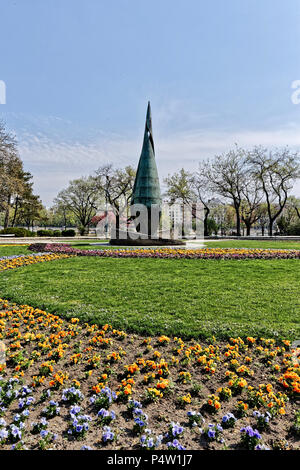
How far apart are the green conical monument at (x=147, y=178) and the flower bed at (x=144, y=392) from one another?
45.8 feet

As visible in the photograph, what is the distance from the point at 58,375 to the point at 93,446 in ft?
3.09

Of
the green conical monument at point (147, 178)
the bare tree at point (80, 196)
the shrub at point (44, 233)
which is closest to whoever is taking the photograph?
the green conical monument at point (147, 178)

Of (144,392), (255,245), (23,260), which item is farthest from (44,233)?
(144,392)

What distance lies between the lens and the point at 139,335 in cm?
378

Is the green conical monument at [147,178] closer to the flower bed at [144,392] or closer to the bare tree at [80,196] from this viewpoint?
the flower bed at [144,392]

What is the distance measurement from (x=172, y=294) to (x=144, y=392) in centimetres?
287

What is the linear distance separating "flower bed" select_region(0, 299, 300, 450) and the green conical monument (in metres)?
14.0

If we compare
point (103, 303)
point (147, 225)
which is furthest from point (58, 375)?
point (147, 225)

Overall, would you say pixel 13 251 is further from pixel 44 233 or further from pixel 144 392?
pixel 44 233

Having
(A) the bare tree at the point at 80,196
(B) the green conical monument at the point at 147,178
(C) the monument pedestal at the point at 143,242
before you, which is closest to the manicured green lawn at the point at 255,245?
(C) the monument pedestal at the point at 143,242

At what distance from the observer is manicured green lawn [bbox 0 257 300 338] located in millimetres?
3973

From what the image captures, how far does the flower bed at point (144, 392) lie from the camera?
2.04m

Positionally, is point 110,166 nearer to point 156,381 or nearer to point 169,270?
point 169,270
